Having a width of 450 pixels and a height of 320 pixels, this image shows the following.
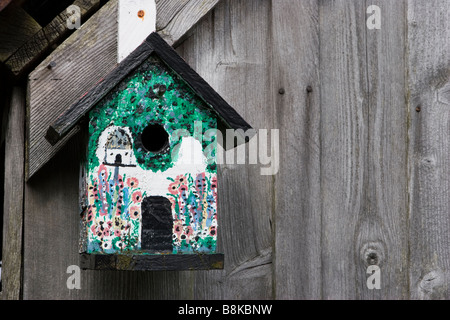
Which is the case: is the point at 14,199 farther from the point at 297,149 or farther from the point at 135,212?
the point at 297,149

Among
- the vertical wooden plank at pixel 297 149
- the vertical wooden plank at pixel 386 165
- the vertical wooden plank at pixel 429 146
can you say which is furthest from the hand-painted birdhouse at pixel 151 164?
the vertical wooden plank at pixel 429 146

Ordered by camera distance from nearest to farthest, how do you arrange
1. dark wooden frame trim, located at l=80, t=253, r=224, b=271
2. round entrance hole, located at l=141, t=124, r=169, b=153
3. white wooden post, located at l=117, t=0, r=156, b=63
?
dark wooden frame trim, located at l=80, t=253, r=224, b=271, round entrance hole, located at l=141, t=124, r=169, b=153, white wooden post, located at l=117, t=0, r=156, b=63

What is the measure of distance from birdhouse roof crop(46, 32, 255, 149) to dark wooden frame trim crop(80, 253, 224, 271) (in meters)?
0.37

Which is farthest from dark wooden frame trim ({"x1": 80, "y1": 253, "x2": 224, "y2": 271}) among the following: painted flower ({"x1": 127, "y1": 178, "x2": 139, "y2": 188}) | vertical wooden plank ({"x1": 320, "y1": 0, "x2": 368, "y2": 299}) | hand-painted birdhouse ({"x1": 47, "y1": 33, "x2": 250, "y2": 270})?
vertical wooden plank ({"x1": 320, "y1": 0, "x2": 368, "y2": 299})

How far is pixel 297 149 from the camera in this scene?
2.49 metres

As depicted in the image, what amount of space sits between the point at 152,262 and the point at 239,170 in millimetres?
561

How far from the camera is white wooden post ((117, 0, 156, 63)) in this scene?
2328 millimetres

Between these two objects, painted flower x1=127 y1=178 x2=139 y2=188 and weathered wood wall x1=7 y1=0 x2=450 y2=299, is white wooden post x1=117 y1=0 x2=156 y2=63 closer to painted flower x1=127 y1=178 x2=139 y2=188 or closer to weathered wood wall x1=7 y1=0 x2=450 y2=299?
weathered wood wall x1=7 y1=0 x2=450 y2=299

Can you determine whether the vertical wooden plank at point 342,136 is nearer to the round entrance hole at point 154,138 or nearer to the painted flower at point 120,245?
the round entrance hole at point 154,138

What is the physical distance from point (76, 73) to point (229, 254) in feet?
2.62

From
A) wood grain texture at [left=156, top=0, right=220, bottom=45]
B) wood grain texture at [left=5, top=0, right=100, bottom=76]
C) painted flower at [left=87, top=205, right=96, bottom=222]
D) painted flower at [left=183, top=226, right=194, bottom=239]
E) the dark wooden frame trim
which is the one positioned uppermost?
wood grain texture at [left=156, top=0, right=220, bottom=45]

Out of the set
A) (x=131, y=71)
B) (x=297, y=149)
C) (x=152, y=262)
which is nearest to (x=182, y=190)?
(x=152, y=262)

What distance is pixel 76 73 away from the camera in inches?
91.1

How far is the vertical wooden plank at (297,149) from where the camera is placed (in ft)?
8.11
